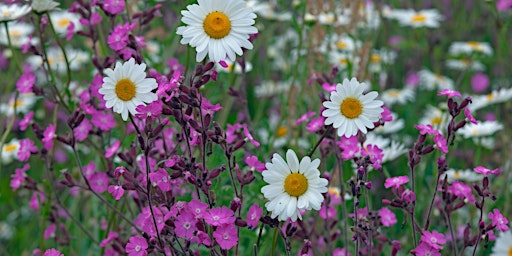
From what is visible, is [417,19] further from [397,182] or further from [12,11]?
[397,182]

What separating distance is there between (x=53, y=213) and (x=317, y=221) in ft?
2.12

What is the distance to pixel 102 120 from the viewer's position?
1.65 metres

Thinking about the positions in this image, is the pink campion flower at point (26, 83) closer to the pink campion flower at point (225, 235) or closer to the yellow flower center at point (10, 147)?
the pink campion flower at point (225, 235)

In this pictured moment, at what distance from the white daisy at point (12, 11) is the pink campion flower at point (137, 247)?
743 mm

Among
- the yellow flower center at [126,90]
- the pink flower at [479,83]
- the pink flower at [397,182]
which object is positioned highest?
the yellow flower center at [126,90]

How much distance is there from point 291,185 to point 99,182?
0.58 m

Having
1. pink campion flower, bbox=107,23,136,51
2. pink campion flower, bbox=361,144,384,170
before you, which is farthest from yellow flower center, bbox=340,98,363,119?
pink campion flower, bbox=107,23,136,51

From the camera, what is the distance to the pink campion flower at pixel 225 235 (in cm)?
124

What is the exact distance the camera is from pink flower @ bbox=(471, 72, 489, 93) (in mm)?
3705

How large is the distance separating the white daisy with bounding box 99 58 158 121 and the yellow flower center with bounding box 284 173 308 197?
0.85 ft

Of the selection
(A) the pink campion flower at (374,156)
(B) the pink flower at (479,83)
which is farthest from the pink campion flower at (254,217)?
(B) the pink flower at (479,83)

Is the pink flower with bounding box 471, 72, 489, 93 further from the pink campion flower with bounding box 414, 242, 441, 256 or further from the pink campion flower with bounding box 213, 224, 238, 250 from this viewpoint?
the pink campion flower with bounding box 213, 224, 238, 250

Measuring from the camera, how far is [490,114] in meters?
3.47

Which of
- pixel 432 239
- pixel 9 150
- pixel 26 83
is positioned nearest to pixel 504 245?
pixel 432 239
